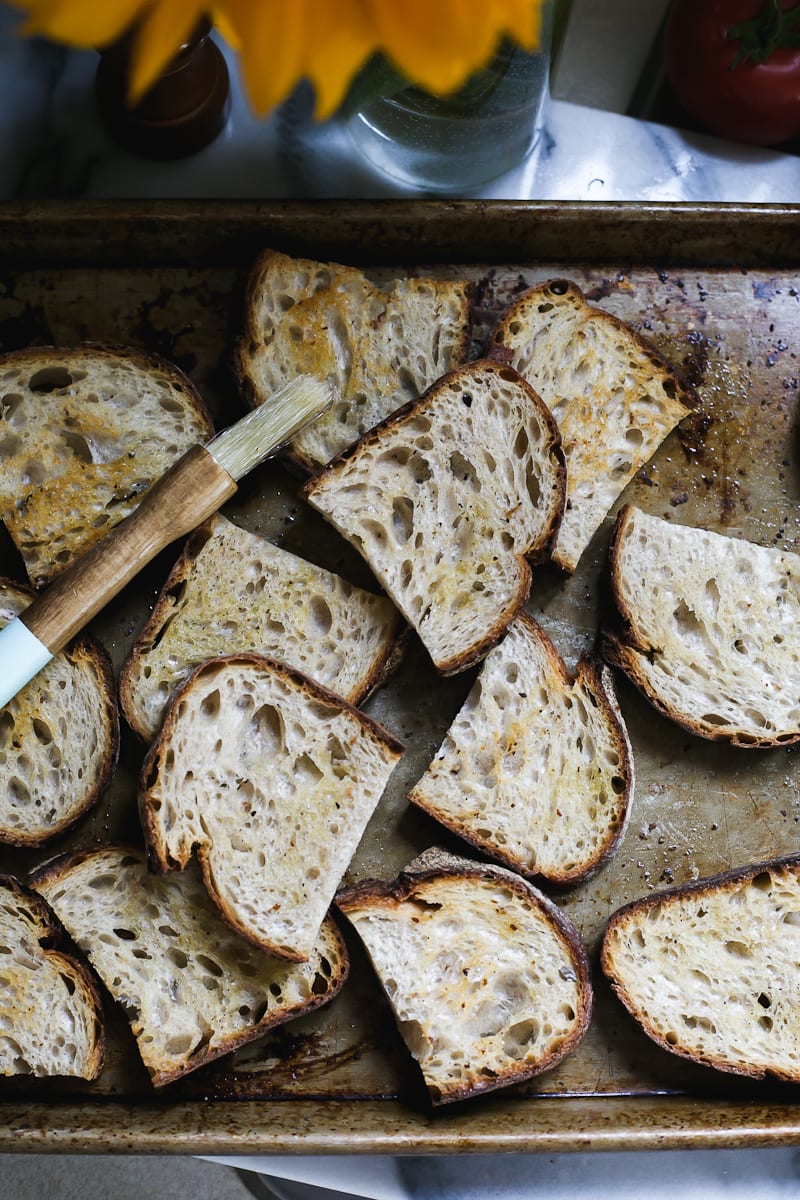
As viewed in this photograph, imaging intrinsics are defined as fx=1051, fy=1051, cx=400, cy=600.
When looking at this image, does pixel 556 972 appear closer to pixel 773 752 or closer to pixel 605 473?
pixel 773 752

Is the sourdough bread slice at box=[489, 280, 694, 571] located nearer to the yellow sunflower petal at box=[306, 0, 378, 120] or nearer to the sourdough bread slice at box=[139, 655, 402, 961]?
the sourdough bread slice at box=[139, 655, 402, 961]

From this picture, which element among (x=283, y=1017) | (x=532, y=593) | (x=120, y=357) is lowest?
(x=283, y=1017)

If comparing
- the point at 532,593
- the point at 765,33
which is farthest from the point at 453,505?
the point at 765,33

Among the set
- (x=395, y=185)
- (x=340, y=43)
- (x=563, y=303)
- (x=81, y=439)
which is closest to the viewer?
(x=340, y=43)

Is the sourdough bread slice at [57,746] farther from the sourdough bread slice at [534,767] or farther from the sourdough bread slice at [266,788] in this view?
the sourdough bread slice at [534,767]

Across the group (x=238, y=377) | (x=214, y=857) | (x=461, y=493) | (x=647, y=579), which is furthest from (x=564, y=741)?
(x=238, y=377)

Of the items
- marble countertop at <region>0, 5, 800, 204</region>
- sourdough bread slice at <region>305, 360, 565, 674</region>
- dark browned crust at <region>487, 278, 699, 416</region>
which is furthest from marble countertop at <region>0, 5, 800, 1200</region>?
sourdough bread slice at <region>305, 360, 565, 674</region>

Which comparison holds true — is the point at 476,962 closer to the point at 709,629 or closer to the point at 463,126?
the point at 709,629
